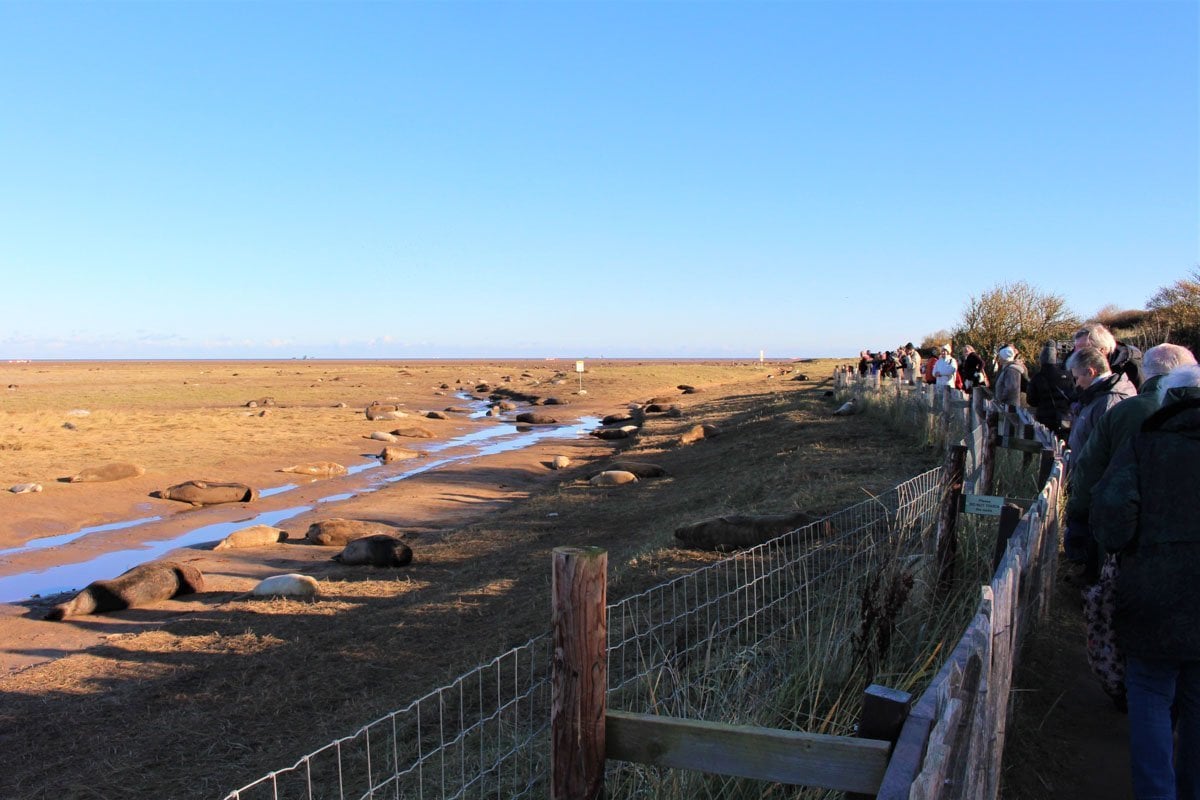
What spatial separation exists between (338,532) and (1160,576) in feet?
38.7

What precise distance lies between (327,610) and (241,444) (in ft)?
58.8

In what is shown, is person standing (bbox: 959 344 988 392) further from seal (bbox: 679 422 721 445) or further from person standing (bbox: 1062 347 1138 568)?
person standing (bbox: 1062 347 1138 568)

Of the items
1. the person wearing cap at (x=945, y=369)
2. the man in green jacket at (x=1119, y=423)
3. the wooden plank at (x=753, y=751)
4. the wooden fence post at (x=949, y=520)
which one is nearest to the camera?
the wooden plank at (x=753, y=751)

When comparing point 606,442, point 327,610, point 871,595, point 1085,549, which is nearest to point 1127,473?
point 871,595

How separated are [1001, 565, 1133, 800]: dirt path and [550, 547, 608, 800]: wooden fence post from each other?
7.89 ft

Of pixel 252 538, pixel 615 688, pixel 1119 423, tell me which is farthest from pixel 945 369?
pixel 615 688

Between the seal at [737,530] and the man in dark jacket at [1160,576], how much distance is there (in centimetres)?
507

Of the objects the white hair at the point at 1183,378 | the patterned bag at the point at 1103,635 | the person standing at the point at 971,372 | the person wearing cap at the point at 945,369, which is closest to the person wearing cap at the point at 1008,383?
the person wearing cap at the point at 945,369

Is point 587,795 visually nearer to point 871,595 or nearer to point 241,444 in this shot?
point 871,595

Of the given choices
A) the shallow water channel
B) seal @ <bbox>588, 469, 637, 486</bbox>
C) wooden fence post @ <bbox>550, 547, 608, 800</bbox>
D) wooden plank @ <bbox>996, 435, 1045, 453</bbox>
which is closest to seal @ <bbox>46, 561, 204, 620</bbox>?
the shallow water channel

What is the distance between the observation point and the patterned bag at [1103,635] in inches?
176

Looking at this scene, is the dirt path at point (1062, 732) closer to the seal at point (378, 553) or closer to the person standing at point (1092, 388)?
the person standing at point (1092, 388)

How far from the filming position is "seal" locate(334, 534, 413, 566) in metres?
11.5

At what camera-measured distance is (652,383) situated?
2440 inches
